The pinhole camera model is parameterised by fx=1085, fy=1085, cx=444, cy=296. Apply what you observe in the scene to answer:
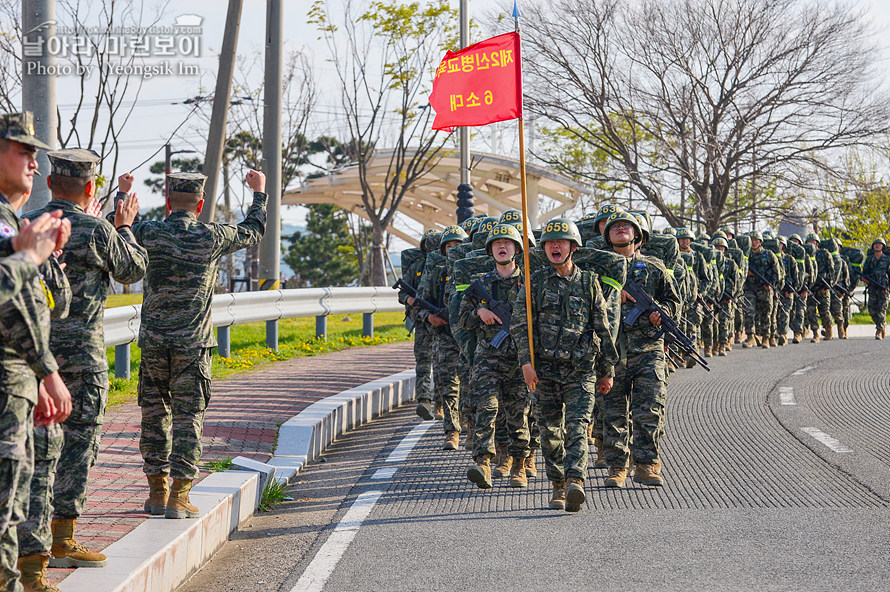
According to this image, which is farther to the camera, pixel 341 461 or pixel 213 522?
pixel 341 461

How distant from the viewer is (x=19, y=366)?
393 centimetres

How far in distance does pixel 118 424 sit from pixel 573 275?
4323 mm

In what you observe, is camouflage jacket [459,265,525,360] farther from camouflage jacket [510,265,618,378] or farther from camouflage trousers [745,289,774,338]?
camouflage trousers [745,289,774,338]

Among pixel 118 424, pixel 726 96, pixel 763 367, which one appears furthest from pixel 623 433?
pixel 726 96

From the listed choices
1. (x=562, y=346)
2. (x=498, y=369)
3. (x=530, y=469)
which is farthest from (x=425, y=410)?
(x=562, y=346)

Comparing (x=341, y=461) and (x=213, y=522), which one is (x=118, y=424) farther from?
(x=213, y=522)

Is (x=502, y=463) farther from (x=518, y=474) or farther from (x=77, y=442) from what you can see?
(x=77, y=442)

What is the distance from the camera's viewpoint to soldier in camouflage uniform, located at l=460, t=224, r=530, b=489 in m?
8.11

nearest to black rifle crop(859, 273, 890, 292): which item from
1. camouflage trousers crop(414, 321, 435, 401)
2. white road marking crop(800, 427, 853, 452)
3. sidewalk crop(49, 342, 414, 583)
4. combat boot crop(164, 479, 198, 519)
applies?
sidewalk crop(49, 342, 414, 583)

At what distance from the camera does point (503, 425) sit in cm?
859

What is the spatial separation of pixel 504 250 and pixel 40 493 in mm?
4512

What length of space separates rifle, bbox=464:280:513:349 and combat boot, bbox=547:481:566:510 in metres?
1.24

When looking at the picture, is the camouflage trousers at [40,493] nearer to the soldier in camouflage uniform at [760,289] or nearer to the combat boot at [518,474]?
the combat boot at [518,474]

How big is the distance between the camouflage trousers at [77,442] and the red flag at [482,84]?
4522 millimetres
